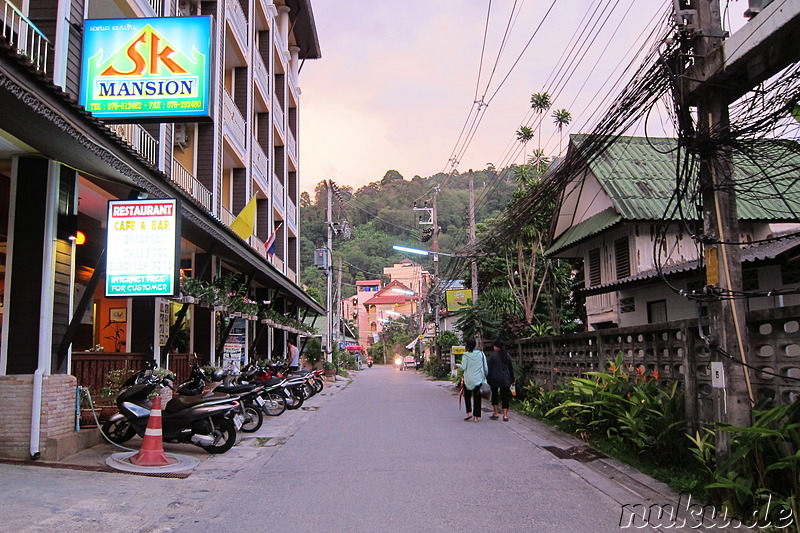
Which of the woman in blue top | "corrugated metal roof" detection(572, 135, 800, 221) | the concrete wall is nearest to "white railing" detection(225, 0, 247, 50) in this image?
"corrugated metal roof" detection(572, 135, 800, 221)

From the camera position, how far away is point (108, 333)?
14.2 metres

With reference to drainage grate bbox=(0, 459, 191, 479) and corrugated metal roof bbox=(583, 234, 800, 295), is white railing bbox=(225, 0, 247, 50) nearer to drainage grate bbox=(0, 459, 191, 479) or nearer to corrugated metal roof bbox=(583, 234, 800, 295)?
corrugated metal roof bbox=(583, 234, 800, 295)

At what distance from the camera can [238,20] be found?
20000mm

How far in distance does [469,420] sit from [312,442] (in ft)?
12.6

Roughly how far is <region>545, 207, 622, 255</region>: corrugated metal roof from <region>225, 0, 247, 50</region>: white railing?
11368 millimetres

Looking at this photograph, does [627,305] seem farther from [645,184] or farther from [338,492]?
[338,492]

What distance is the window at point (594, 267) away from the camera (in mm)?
18312

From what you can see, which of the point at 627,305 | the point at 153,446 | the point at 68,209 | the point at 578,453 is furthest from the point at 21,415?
the point at 627,305

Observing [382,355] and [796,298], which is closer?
[796,298]

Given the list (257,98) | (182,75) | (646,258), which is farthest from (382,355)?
(182,75)

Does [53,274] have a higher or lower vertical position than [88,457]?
higher

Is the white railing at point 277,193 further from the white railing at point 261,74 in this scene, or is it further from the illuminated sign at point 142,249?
the illuminated sign at point 142,249

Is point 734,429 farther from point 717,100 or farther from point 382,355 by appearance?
point 382,355

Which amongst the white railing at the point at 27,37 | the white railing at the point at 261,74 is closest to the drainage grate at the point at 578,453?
the white railing at the point at 27,37
